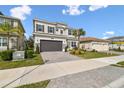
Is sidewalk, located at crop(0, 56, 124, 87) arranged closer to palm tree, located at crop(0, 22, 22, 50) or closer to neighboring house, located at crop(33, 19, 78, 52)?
palm tree, located at crop(0, 22, 22, 50)

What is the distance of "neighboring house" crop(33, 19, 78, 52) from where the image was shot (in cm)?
2211

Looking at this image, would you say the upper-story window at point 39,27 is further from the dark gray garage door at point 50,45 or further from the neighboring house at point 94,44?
the neighboring house at point 94,44

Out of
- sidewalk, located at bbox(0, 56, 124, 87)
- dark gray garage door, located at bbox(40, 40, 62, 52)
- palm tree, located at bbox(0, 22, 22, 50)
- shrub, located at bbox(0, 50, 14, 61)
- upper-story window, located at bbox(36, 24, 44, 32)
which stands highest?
upper-story window, located at bbox(36, 24, 44, 32)

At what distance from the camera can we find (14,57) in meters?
12.3

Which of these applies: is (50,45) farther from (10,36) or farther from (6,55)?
(6,55)

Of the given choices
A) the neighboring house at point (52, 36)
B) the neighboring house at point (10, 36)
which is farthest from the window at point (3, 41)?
the neighboring house at point (52, 36)

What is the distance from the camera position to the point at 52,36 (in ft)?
76.4

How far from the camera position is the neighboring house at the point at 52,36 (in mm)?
22109

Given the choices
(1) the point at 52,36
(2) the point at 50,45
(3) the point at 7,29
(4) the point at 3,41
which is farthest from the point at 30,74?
(1) the point at 52,36

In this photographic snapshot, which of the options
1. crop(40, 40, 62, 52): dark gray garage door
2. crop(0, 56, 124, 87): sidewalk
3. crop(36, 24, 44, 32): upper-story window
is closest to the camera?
crop(0, 56, 124, 87): sidewalk

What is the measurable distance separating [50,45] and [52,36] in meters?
1.69

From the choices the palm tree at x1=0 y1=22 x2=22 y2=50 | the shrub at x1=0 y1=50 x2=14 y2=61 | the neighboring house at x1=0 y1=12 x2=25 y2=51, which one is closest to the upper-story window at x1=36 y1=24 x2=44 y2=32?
the neighboring house at x1=0 y1=12 x2=25 y2=51
